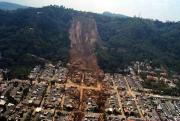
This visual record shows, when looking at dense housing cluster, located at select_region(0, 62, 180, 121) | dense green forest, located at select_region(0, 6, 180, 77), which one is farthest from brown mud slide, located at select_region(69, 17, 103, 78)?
dense housing cluster, located at select_region(0, 62, 180, 121)

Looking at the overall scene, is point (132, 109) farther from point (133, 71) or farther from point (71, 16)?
point (71, 16)

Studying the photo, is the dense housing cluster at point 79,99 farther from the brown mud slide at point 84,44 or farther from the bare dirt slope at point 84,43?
the bare dirt slope at point 84,43

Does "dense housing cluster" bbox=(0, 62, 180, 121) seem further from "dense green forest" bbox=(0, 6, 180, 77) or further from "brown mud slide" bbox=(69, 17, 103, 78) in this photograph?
"dense green forest" bbox=(0, 6, 180, 77)

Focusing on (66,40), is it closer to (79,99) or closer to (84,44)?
(84,44)

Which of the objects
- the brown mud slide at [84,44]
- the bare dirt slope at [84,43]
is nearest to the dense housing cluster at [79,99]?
the brown mud slide at [84,44]

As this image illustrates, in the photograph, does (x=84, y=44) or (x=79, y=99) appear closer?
(x=79, y=99)

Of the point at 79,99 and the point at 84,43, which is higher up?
the point at 84,43

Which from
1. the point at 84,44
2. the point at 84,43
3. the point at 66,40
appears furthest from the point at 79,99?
the point at 84,43

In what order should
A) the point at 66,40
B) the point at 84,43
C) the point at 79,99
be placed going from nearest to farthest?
the point at 79,99 < the point at 66,40 < the point at 84,43
